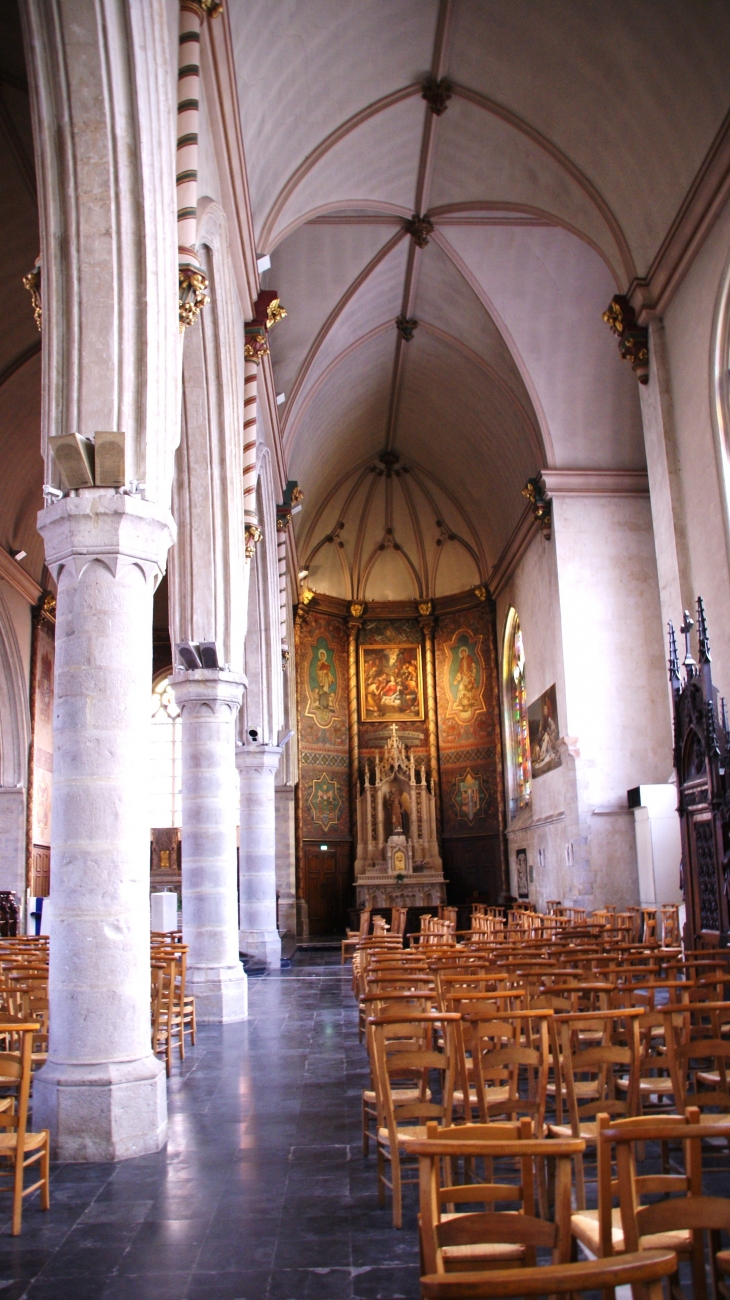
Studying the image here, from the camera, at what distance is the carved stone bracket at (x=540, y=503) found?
69.1 feet

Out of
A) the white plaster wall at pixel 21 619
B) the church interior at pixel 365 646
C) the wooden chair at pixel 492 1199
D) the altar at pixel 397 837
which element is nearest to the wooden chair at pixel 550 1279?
the church interior at pixel 365 646

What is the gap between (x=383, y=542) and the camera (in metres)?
32.0

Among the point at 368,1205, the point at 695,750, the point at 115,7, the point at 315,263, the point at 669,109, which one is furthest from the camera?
the point at 315,263

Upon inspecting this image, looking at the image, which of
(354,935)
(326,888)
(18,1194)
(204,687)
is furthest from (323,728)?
(18,1194)

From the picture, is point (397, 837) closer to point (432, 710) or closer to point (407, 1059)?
point (432, 710)

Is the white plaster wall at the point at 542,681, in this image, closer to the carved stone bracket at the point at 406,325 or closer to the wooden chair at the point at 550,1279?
the carved stone bracket at the point at 406,325

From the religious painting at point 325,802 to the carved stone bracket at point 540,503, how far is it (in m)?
11.1

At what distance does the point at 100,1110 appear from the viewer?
5.93 metres

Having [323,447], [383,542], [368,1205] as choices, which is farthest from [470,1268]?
[383,542]

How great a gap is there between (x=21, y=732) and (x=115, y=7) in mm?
16597

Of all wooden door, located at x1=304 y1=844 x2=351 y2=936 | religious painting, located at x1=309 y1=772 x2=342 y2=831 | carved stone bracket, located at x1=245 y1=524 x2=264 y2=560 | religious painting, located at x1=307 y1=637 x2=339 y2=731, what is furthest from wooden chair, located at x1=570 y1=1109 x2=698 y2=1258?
religious painting, located at x1=307 y1=637 x2=339 y2=731

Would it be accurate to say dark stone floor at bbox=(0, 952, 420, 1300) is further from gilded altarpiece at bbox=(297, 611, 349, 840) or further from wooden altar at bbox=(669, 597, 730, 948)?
gilded altarpiece at bbox=(297, 611, 349, 840)

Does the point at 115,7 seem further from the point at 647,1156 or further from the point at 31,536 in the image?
the point at 31,536

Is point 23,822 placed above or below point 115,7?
below
